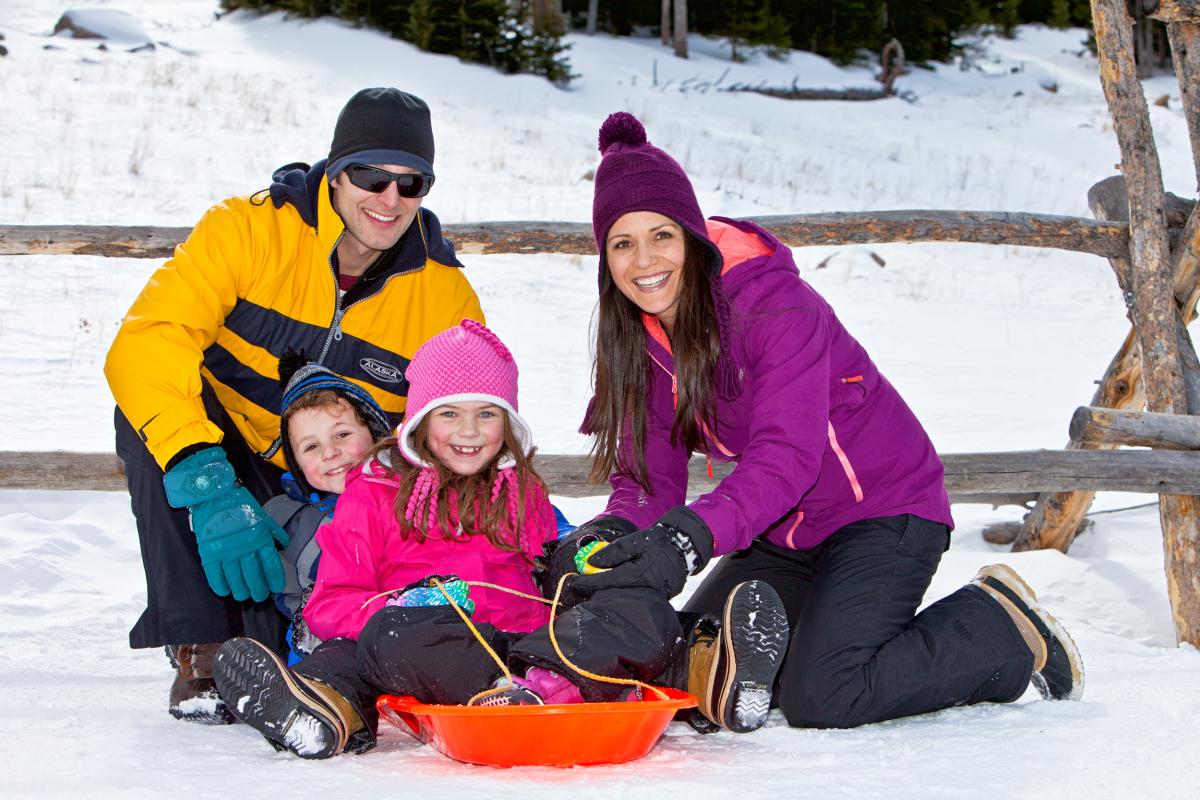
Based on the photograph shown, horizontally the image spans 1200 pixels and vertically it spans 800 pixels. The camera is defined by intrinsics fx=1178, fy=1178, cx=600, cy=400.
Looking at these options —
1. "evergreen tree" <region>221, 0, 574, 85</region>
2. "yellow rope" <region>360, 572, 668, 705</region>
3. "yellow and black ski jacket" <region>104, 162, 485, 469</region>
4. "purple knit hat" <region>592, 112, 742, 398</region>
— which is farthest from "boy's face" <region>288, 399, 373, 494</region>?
"evergreen tree" <region>221, 0, 574, 85</region>

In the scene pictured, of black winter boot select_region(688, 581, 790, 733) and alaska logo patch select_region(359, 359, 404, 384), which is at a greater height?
alaska logo patch select_region(359, 359, 404, 384)

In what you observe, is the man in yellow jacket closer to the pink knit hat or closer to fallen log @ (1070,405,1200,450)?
the pink knit hat

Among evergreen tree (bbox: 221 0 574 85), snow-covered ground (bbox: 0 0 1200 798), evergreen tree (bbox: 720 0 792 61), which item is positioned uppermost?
evergreen tree (bbox: 720 0 792 61)

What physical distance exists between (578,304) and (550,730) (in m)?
7.32

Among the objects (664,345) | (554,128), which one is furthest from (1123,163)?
(554,128)

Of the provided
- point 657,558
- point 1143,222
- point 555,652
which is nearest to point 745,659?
point 657,558

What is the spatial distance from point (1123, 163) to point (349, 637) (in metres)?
3.28

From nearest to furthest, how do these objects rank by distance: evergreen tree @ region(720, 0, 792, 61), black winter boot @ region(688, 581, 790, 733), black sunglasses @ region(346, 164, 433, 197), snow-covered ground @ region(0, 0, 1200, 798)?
snow-covered ground @ region(0, 0, 1200, 798), black winter boot @ region(688, 581, 790, 733), black sunglasses @ region(346, 164, 433, 197), evergreen tree @ region(720, 0, 792, 61)

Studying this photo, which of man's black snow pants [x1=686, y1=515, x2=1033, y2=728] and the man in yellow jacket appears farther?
the man in yellow jacket

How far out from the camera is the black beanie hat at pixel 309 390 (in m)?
3.06

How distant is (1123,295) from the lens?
168 inches

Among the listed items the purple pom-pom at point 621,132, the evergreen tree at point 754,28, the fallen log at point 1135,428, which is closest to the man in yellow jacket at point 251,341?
the purple pom-pom at point 621,132

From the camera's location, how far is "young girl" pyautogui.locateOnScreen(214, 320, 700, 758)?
2.30 metres

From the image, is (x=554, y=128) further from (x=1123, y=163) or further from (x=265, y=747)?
(x=265, y=747)
